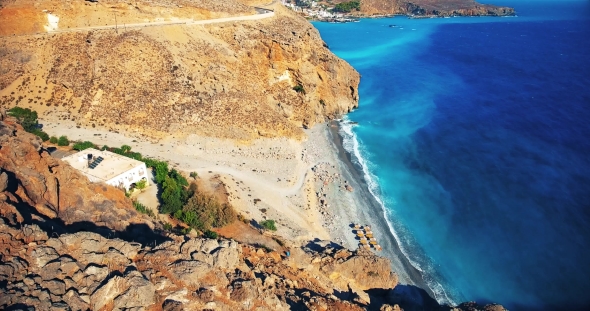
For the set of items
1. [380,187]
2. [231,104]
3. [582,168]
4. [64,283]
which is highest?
[64,283]

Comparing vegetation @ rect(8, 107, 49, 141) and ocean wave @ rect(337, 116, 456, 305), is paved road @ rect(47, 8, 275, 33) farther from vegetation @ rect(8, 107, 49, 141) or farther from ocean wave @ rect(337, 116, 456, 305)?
ocean wave @ rect(337, 116, 456, 305)

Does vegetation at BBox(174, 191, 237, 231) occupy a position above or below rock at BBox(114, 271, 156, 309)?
below

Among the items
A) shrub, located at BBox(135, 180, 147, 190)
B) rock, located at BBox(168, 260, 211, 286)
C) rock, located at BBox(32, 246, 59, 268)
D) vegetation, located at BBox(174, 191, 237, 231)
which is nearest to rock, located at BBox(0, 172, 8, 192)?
rock, located at BBox(32, 246, 59, 268)

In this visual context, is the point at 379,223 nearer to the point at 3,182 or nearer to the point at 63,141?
the point at 3,182

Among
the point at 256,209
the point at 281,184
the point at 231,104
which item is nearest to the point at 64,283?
the point at 256,209

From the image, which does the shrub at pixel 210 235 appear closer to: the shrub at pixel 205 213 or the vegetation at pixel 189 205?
the vegetation at pixel 189 205

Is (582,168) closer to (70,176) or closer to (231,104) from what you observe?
(231,104)
